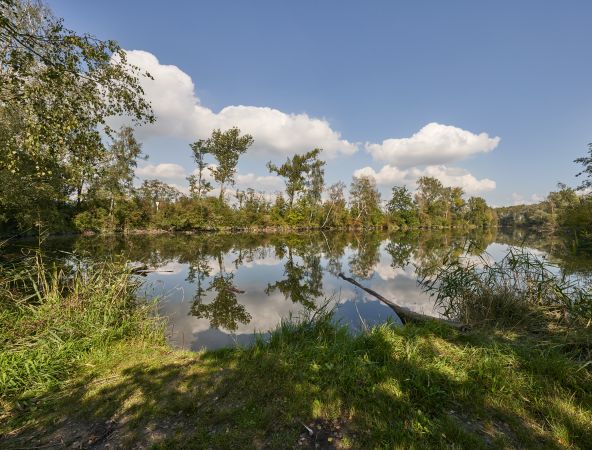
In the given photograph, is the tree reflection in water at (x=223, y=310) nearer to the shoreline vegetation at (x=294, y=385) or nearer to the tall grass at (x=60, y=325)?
the tall grass at (x=60, y=325)

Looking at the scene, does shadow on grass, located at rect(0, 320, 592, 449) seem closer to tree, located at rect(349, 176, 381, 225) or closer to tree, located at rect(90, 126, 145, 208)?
tree, located at rect(90, 126, 145, 208)

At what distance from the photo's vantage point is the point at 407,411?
9.93 feet

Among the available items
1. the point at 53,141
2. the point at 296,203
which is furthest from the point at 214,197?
the point at 53,141

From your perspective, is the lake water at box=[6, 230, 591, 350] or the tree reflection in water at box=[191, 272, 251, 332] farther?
the tree reflection in water at box=[191, 272, 251, 332]

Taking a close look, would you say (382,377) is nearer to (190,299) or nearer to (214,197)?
(190,299)

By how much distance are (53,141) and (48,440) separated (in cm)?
588

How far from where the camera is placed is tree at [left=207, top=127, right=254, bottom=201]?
1807 inches

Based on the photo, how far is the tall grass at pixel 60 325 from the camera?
3.68 metres

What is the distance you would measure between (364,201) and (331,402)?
62166mm

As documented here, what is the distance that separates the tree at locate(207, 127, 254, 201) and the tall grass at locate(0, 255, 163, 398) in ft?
136

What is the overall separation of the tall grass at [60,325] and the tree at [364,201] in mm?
59152

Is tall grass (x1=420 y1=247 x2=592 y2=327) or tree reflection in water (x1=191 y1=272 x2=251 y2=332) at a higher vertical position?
tall grass (x1=420 y1=247 x2=592 y2=327)

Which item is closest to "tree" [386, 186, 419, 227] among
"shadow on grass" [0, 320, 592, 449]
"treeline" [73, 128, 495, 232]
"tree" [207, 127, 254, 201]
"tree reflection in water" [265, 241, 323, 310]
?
"treeline" [73, 128, 495, 232]

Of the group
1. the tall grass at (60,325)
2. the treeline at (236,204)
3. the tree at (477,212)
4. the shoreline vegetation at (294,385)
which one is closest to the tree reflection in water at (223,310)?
the tall grass at (60,325)
